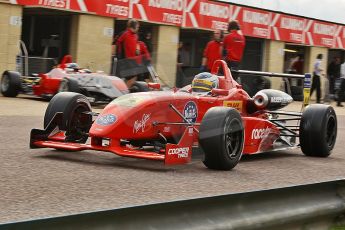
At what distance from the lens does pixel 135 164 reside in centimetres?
726

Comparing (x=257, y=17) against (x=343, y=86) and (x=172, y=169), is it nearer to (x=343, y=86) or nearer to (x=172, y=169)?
(x=343, y=86)

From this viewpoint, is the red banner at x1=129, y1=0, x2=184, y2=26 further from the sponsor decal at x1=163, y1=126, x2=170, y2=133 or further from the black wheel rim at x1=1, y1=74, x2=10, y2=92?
the sponsor decal at x1=163, y1=126, x2=170, y2=133

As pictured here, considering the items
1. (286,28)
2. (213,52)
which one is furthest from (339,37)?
(213,52)

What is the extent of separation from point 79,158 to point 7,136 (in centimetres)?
206

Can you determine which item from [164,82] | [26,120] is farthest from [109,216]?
[26,120]

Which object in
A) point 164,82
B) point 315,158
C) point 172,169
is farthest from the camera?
point 315,158

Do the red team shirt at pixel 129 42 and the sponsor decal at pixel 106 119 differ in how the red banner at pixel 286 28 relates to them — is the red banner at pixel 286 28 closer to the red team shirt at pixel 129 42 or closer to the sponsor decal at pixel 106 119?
the red team shirt at pixel 129 42

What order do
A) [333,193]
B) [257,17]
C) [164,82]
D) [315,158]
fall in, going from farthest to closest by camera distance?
[257,17] → [315,158] → [164,82] → [333,193]

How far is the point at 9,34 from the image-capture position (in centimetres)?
1881

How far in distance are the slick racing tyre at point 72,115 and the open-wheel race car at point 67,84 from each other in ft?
Answer: 21.3

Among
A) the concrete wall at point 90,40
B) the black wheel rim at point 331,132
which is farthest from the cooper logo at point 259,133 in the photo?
the concrete wall at point 90,40

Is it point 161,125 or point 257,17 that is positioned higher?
point 257,17

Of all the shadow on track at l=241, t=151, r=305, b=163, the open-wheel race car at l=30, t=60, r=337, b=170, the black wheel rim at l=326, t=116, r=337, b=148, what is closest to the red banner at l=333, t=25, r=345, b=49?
the shadow on track at l=241, t=151, r=305, b=163

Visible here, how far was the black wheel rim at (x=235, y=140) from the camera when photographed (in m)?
7.04
